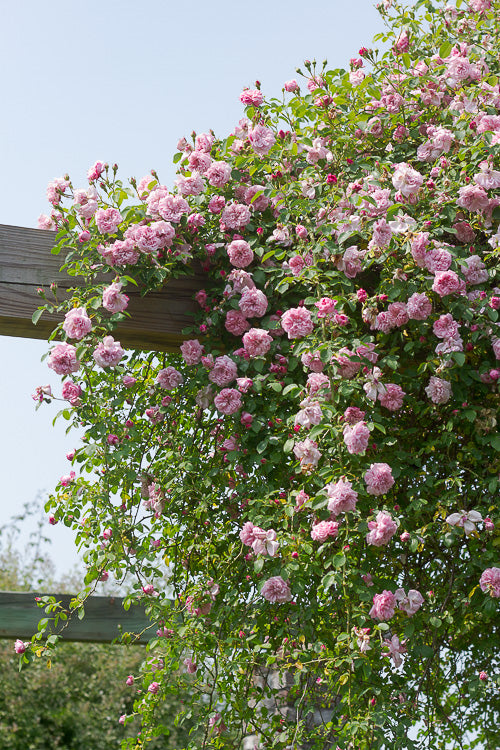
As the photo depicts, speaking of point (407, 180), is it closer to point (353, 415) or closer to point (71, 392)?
point (353, 415)

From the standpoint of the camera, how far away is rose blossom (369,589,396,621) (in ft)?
5.90

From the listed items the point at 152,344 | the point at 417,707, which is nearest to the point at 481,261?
the point at 152,344

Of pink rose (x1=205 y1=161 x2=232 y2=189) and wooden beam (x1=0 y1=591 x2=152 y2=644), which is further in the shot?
wooden beam (x1=0 y1=591 x2=152 y2=644)

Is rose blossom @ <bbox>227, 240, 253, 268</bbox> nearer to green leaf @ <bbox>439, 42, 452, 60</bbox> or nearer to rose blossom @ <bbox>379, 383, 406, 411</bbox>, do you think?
rose blossom @ <bbox>379, 383, 406, 411</bbox>

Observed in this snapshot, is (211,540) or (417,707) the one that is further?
(211,540)

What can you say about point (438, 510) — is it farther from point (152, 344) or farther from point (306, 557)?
point (152, 344)

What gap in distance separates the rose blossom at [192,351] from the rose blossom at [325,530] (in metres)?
0.66

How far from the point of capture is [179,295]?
232 centimetres

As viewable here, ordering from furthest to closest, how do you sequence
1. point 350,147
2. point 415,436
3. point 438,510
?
point 350,147 → point 415,436 → point 438,510

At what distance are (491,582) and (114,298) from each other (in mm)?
1177

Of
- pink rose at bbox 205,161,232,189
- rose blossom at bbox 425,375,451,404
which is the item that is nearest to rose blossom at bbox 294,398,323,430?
rose blossom at bbox 425,375,451,404

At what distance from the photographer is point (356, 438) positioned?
72.4 inches

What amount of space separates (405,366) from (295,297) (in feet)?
1.20

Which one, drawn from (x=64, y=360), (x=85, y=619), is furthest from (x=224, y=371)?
(x=85, y=619)
